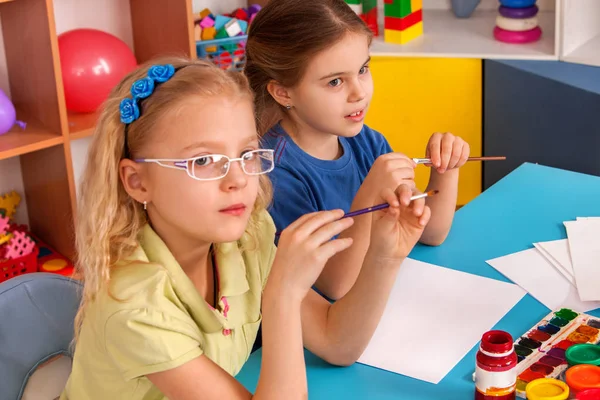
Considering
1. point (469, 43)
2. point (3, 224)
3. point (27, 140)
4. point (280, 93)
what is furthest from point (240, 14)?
point (280, 93)

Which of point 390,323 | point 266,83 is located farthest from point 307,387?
point 266,83

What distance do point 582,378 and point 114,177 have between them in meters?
0.71


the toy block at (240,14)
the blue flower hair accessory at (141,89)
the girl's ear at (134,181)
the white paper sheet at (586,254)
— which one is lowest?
the white paper sheet at (586,254)

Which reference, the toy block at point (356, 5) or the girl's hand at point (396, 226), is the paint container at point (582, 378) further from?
the toy block at point (356, 5)

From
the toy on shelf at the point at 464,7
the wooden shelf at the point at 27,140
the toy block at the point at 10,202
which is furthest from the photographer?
the toy on shelf at the point at 464,7

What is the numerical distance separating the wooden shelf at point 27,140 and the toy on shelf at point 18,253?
27 centimetres

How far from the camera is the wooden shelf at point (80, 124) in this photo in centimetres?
254

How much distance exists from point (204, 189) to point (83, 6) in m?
1.92

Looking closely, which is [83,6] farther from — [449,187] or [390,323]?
[390,323]

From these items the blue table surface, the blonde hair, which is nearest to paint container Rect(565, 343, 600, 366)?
the blonde hair

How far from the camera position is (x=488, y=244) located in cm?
160

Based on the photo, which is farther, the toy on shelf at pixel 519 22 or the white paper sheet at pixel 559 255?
the toy on shelf at pixel 519 22

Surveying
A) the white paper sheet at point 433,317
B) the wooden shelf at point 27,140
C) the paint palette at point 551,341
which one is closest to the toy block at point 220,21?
the wooden shelf at point 27,140

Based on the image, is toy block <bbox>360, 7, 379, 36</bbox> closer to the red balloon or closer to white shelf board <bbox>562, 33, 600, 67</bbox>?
white shelf board <bbox>562, 33, 600, 67</bbox>
